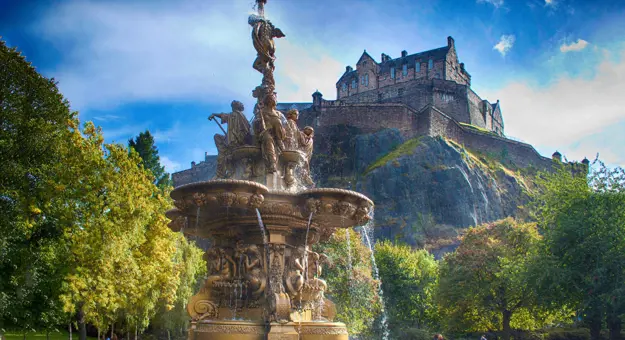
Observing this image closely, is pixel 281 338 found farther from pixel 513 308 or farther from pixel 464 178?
pixel 464 178

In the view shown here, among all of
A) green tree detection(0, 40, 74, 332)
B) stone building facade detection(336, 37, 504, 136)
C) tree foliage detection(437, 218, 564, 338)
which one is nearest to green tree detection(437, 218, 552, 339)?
tree foliage detection(437, 218, 564, 338)

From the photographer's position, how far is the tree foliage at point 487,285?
3144 cm

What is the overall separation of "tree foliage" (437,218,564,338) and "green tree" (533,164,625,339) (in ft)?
17.8

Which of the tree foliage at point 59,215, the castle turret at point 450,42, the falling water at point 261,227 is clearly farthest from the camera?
the castle turret at point 450,42

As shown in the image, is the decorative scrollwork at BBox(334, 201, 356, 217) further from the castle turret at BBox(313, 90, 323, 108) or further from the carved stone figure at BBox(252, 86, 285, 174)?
the castle turret at BBox(313, 90, 323, 108)

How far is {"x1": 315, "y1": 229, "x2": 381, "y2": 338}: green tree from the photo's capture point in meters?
29.4

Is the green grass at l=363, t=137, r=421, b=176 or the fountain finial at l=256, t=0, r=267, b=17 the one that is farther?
the green grass at l=363, t=137, r=421, b=176

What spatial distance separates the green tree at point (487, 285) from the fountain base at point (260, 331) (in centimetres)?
2214

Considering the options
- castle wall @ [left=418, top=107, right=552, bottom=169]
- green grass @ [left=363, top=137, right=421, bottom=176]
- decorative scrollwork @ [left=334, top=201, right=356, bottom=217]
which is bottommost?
decorative scrollwork @ [left=334, top=201, right=356, bottom=217]

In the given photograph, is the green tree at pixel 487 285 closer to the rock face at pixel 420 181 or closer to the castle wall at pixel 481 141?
the rock face at pixel 420 181

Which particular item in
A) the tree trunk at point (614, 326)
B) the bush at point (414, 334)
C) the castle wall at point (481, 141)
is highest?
the castle wall at point (481, 141)

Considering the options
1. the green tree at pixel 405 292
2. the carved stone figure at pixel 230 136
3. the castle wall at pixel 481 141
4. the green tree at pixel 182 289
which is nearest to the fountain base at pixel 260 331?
the carved stone figure at pixel 230 136

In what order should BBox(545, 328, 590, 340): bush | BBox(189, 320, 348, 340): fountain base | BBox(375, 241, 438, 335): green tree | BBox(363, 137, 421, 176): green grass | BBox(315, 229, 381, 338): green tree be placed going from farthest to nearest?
BBox(363, 137, 421, 176): green grass, BBox(375, 241, 438, 335): green tree, BBox(545, 328, 590, 340): bush, BBox(315, 229, 381, 338): green tree, BBox(189, 320, 348, 340): fountain base

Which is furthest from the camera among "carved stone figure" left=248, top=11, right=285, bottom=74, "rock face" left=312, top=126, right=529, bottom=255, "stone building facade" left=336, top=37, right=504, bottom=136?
"stone building facade" left=336, top=37, right=504, bottom=136
